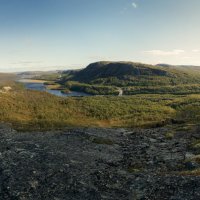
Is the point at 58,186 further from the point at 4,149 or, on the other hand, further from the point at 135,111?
the point at 135,111

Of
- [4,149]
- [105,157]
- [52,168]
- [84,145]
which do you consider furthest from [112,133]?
[52,168]

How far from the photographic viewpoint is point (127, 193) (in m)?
31.3

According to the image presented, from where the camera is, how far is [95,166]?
138 ft

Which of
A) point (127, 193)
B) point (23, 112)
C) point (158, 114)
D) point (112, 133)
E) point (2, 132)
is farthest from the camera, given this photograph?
point (158, 114)

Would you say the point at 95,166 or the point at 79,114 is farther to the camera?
the point at 79,114

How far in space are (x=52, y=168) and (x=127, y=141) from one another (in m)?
28.5

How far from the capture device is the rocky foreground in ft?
101

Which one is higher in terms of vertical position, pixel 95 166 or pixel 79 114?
pixel 95 166

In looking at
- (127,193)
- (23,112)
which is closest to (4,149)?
(127,193)

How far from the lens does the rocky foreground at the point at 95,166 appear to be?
30809 mm

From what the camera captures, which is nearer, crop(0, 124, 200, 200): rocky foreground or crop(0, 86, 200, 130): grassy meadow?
crop(0, 124, 200, 200): rocky foreground

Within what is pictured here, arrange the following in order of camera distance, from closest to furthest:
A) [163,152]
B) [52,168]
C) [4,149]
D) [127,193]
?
[127,193] → [52,168] → [4,149] → [163,152]

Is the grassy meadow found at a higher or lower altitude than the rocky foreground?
lower

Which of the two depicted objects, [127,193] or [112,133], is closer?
[127,193]
